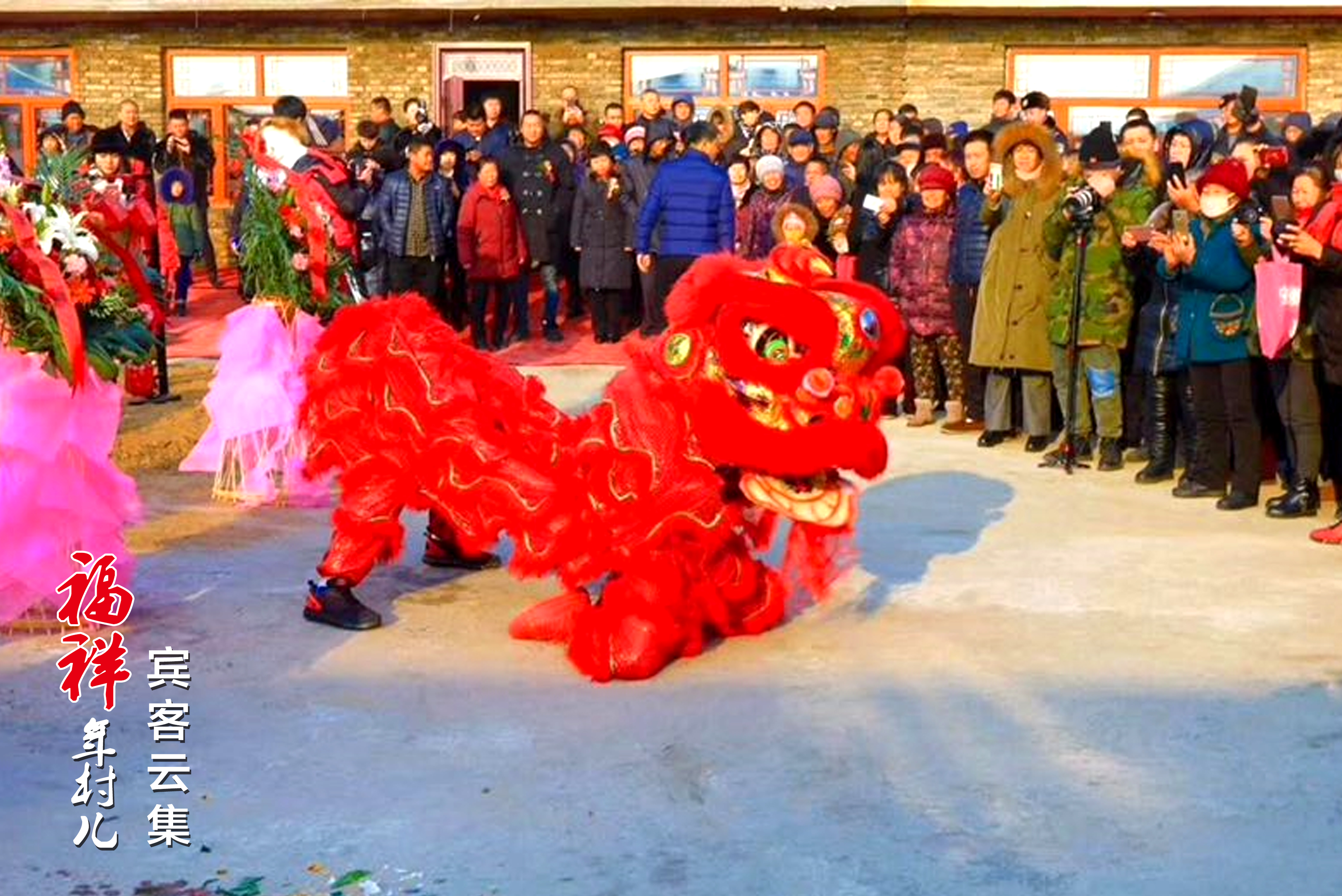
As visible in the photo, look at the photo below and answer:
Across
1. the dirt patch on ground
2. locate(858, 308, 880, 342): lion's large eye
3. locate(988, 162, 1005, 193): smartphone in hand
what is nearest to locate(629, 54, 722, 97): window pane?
the dirt patch on ground

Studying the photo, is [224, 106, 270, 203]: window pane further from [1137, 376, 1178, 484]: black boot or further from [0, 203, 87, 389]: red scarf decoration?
[0, 203, 87, 389]: red scarf decoration

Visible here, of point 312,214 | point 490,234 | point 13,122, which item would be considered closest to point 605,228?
point 490,234

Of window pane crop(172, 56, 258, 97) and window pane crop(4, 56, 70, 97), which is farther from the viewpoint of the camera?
window pane crop(4, 56, 70, 97)

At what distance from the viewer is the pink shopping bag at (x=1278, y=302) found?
881cm

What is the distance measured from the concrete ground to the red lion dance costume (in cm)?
23

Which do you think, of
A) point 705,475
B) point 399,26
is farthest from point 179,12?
point 705,475

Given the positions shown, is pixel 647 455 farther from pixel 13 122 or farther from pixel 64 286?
pixel 13 122

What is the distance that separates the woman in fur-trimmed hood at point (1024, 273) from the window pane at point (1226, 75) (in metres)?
9.78

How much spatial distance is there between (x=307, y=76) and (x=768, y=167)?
8419 millimetres

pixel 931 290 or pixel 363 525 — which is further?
pixel 931 290

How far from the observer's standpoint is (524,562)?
6648mm

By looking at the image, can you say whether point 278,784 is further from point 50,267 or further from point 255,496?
point 255,496

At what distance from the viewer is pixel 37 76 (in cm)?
2166

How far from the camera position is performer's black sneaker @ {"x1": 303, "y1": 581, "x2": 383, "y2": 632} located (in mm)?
6973
